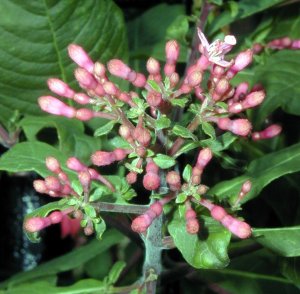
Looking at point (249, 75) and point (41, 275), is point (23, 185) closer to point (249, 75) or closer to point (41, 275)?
point (41, 275)

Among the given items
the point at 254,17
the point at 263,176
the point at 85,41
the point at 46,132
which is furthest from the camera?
the point at 254,17

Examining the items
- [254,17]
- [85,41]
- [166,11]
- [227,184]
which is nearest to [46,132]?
[85,41]

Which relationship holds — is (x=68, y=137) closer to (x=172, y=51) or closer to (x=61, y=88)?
(x=61, y=88)

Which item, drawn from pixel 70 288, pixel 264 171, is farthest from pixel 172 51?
pixel 70 288

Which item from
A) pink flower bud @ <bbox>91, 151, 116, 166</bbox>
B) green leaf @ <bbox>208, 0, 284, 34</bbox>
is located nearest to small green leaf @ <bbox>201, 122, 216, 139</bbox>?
pink flower bud @ <bbox>91, 151, 116, 166</bbox>

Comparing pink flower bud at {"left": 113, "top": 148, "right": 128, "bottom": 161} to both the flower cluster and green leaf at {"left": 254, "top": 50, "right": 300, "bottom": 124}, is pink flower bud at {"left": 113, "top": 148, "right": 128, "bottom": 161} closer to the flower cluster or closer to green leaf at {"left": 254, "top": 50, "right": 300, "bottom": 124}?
the flower cluster

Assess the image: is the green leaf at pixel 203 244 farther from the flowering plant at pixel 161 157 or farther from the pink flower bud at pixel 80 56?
the pink flower bud at pixel 80 56

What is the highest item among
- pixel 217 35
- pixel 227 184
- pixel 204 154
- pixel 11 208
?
pixel 217 35
